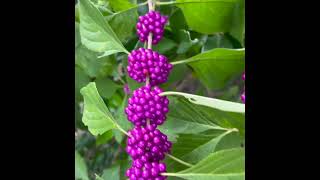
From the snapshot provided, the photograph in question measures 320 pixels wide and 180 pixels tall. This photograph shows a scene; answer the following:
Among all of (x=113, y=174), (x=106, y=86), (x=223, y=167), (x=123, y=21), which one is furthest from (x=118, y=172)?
(x=223, y=167)

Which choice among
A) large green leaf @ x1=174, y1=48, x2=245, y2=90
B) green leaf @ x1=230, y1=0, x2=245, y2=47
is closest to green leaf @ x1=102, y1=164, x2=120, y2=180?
large green leaf @ x1=174, y1=48, x2=245, y2=90

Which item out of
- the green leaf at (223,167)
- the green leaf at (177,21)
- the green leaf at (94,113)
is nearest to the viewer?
the green leaf at (223,167)

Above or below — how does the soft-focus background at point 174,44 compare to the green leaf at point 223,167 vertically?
above

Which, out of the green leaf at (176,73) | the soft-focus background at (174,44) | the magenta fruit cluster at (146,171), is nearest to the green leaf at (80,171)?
the soft-focus background at (174,44)

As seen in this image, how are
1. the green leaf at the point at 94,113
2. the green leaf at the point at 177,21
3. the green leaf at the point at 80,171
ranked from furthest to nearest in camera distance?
the green leaf at the point at 80,171 < the green leaf at the point at 177,21 < the green leaf at the point at 94,113

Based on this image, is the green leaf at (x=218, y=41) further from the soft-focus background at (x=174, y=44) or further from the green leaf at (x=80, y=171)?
the green leaf at (x=80, y=171)

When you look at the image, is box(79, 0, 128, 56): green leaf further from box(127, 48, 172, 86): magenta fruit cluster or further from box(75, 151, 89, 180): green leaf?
box(75, 151, 89, 180): green leaf

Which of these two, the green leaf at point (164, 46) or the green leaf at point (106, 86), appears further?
the green leaf at point (106, 86)

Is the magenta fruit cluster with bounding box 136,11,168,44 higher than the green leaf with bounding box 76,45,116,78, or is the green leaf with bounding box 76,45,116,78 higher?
the magenta fruit cluster with bounding box 136,11,168,44
